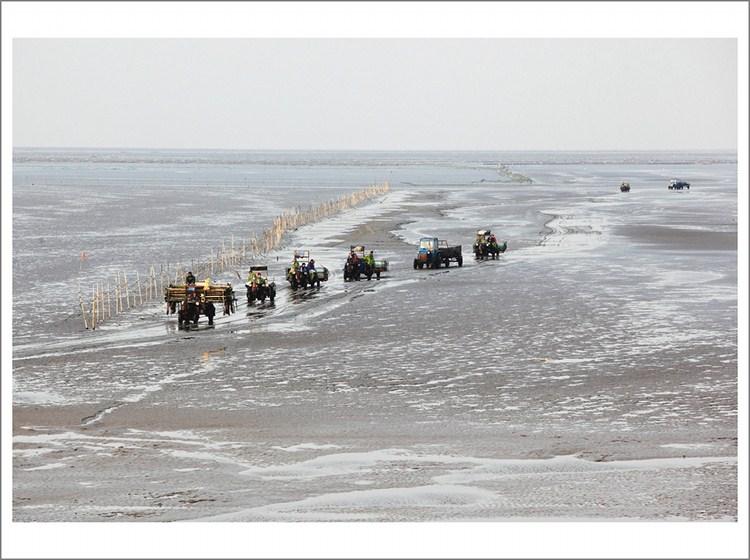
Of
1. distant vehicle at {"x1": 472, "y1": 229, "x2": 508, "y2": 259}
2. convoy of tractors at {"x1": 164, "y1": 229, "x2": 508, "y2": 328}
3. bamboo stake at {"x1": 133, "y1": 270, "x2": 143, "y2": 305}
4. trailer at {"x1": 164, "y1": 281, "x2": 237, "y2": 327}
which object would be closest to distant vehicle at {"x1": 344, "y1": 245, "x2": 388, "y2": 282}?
convoy of tractors at {"x1": 164, "y1": 229, "x2": 508, "y2": 328}

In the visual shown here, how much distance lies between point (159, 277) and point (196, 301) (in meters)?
17.3

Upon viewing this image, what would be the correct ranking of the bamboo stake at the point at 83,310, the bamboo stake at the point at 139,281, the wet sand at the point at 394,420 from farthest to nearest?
the bamboo stake at the point at 139,281 → the bamboo stake at the point at 83,310 → the wet sand at the point at 394,420

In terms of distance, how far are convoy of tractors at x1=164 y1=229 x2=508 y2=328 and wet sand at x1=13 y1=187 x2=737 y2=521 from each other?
1165 mm

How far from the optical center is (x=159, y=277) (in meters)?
61.9

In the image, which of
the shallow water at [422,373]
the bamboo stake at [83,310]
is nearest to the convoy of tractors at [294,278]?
the shallow water at [422,373]

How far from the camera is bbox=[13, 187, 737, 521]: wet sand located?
21.2 metres

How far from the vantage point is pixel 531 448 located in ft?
83.5

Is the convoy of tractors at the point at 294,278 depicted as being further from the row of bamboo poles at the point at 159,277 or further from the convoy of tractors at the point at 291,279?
the row of bamboo poles at the point at 159,277

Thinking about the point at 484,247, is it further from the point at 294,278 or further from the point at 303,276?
the point at 294,278

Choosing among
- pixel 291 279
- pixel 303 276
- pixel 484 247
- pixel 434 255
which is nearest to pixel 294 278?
pixel 291 279

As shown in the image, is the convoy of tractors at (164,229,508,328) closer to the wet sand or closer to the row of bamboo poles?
the wet sand

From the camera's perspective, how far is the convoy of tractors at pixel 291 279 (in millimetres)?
45656

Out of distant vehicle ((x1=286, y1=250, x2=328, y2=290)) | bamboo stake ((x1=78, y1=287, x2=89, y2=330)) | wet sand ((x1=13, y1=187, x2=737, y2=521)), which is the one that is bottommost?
wet sand ((x1=13, y1=187, x2=737, y2=521))

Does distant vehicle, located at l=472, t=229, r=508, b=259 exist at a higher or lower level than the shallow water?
higher
